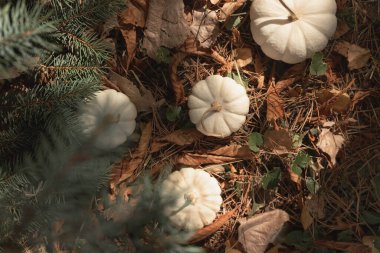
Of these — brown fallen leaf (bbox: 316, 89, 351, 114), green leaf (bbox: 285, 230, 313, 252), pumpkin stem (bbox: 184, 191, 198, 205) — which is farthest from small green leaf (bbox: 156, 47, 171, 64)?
green leaf (bbox: 285, 230, 313, 252)

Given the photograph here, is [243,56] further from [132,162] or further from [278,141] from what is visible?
[132,162]

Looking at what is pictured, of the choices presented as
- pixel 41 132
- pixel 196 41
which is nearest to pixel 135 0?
pixel 196 41

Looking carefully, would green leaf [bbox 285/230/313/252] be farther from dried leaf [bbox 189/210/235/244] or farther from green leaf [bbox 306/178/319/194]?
dried leaf [bbox 189/210/235/244]

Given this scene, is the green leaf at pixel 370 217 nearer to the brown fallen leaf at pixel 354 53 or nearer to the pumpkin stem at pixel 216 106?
the brown fallen leaf at pixel 354 53

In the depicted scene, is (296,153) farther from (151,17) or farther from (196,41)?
(151,17)

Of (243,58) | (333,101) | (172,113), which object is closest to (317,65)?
(333,101)

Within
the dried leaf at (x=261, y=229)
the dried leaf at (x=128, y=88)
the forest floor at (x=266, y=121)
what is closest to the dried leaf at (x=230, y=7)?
the forest floor at (x=266, y=121)

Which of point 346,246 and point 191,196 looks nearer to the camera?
point 191,196
